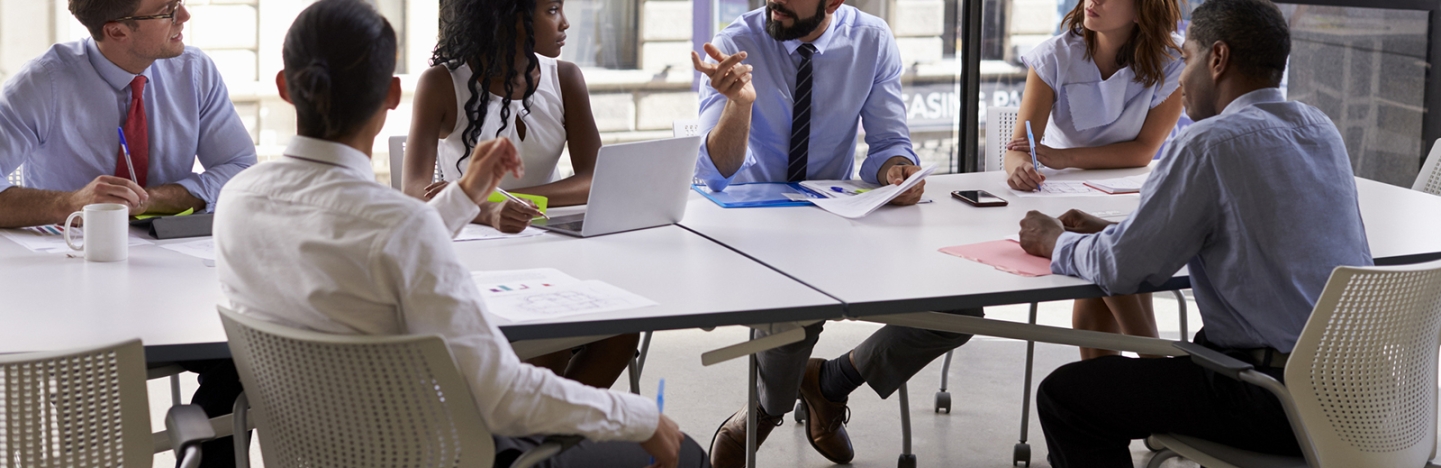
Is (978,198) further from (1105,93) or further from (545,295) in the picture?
(545,295)

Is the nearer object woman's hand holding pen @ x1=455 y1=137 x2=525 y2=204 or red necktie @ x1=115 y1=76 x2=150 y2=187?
woman's hand holding pen @ x1=455 y1=137 x2=525 y2=204

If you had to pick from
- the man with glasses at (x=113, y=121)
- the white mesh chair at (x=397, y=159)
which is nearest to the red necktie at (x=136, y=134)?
the man with glasses at (x=113, y=121)

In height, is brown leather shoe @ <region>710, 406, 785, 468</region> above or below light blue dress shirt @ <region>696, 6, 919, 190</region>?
below

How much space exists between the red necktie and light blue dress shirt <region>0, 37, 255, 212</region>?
2 cm

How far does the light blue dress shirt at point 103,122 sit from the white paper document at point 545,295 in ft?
3.09

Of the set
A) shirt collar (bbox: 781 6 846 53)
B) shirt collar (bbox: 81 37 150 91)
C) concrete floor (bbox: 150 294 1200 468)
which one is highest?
shirt collar (bbox: 781 6 846 53)

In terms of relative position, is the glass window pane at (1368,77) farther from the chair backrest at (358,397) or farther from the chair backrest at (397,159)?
the chair backrest at (358,397)

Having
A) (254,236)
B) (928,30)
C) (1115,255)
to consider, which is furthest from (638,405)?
(928,30)

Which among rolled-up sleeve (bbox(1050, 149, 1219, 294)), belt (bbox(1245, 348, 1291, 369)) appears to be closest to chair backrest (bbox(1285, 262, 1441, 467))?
belt (bbox(1245, 348, 1291, 369))

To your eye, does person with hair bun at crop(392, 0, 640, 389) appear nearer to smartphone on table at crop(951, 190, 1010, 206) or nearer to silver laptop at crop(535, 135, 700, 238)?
silver laptop at crop(535, 135, 700, 238)

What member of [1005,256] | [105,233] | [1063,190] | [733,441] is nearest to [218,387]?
[105,233]

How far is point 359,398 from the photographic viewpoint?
4.99ft

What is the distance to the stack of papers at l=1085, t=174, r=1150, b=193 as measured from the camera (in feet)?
10.1

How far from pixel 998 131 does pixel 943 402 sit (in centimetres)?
82
